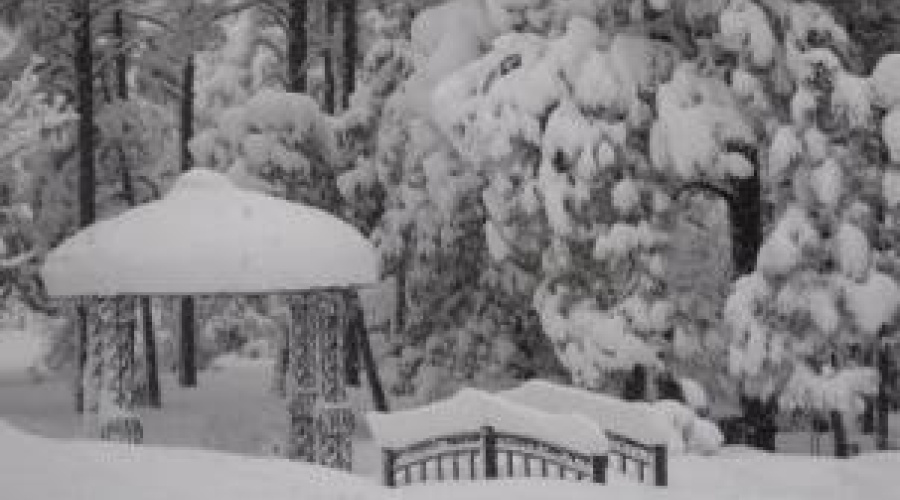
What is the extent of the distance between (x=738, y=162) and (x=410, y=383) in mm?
8137

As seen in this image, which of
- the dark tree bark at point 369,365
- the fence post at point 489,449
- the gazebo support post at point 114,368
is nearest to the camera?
the fence post at point 489,449

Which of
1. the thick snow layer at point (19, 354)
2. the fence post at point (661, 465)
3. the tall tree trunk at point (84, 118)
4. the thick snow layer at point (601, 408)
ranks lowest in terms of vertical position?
the thick snow layer at point (19, 354)

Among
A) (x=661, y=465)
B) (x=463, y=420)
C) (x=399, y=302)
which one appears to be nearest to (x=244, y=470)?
(x=463, y=420)

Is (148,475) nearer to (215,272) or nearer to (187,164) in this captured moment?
(215,272)

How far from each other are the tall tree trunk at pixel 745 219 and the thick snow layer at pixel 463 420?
7.42m

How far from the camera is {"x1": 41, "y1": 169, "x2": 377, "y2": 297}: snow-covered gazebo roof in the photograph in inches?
601

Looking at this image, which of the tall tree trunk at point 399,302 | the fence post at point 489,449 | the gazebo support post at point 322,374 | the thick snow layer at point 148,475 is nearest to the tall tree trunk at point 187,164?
the tall tree trunk at point 399,302

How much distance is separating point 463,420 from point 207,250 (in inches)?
164

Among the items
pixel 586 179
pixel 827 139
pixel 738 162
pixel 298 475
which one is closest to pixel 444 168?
pixel 586 179

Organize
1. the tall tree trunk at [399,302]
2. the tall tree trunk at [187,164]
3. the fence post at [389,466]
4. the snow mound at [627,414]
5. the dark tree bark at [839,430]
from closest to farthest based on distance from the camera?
the fence post at [389,466]
the snow mound at [627,414]
the dark tree bark at [839,430]
the tall tree trunk at [399,302]
the tall tree trunk at [187,164]

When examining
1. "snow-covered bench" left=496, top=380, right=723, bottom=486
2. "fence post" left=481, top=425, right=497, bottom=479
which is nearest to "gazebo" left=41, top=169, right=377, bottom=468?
"snow-covered bench" left=496, top=380, right=723, bottom=486

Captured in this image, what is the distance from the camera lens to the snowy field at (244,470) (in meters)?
8.74

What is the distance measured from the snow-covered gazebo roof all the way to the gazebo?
0.01 m

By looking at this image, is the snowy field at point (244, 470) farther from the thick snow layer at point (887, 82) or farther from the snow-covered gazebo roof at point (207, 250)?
the thick snow layer at point (887, 82)
